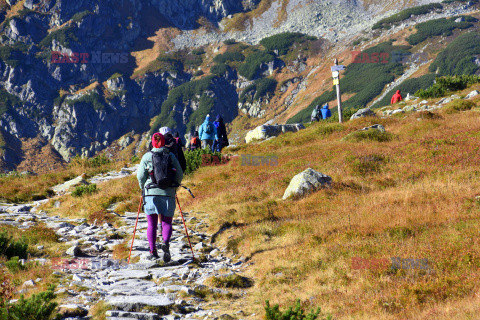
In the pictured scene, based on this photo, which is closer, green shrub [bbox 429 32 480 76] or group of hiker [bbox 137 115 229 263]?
group of hiker [bbox 137 115 229 263]

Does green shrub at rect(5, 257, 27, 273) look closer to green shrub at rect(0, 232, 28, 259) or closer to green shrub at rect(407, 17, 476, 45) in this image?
green shrub at rect(0, 232, 28, 259)

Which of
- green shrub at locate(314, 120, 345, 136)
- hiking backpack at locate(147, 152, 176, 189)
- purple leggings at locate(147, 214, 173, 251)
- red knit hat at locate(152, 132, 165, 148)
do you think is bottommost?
purple leggings at locate(147, 214, 173, 251)

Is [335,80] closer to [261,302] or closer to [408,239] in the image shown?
[408,239]

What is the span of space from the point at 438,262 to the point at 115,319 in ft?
16.4

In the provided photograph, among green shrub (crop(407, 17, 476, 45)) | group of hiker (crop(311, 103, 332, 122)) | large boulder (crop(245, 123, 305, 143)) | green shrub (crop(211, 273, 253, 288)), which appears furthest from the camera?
green shrub (crop(407, 17, 476, 45))

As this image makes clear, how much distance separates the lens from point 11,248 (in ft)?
25.3

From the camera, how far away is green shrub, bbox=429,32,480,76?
13962cm

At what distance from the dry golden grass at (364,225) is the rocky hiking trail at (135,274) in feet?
2.14

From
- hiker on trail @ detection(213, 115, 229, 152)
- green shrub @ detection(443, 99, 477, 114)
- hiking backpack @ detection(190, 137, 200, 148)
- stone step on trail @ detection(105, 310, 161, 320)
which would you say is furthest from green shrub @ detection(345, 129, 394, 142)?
stone step on trail @ detection(105, 310, 161, 320)

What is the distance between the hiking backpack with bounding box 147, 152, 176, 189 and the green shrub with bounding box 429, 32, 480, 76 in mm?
150633

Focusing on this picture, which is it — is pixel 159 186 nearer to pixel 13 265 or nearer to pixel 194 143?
pixel 13 265

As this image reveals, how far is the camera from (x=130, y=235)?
10.1m

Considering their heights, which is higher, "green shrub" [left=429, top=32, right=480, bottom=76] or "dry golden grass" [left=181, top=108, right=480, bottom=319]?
"green shrub" [left=429, top=32, right=480, bottom=76]

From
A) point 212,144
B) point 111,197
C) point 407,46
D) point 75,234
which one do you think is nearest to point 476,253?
point 75,234
